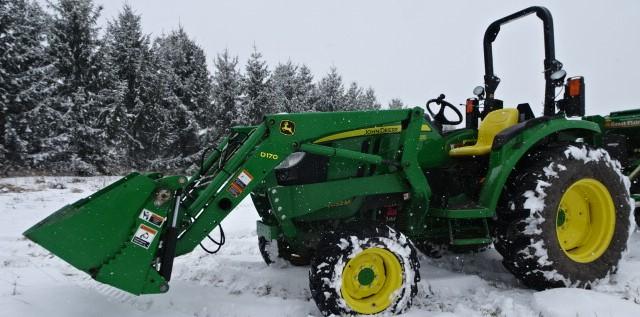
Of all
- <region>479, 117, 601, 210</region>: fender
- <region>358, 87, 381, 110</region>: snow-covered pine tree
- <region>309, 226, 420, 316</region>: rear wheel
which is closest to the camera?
<region>309, 226, 420, 316</region>: rear wheel

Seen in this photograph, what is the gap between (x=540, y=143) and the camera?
13.6ft

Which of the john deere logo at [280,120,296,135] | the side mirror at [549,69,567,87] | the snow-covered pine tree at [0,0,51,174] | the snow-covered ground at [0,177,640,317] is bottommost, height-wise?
the snow-covered ground at [0,177,640,317]

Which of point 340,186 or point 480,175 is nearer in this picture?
point 340,186

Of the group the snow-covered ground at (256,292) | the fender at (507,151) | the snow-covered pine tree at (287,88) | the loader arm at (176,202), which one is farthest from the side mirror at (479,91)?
the snow-covered pine tree at (287,88)

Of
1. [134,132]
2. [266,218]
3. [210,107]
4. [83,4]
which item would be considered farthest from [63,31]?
[266,218]

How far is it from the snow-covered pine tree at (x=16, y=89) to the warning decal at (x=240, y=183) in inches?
688

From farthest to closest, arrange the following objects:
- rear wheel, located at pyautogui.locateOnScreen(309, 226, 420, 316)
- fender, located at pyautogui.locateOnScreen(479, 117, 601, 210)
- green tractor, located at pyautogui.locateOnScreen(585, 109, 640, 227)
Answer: green tractor, located at pyautogui.locateOnScreen(585, 109, 640, 227) < fender, located at pyautogui.locateOnScreen(479, 117, 601, 210) < rear wheel, located at pyautogui.locateOnScreen(309, 226, 420, 316)

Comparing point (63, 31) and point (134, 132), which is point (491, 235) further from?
point (134, 132)

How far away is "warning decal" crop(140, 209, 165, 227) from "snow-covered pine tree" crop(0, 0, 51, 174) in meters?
17.3

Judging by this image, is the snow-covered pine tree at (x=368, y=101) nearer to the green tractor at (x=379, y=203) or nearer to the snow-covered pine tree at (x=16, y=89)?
the snow-covered pine tree at (x=16, y=89)

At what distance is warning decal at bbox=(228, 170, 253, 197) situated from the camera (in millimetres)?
3193

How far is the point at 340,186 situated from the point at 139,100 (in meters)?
21.0

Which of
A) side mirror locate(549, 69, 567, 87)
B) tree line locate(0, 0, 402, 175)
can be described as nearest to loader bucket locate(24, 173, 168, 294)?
side mirror locate(549, 69, 567, 87)

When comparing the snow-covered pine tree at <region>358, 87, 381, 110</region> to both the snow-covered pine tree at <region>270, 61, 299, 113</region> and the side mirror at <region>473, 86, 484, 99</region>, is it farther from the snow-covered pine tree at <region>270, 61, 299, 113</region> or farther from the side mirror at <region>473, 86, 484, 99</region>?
the side mirror at <region>473, 86, 484, 99</region>
